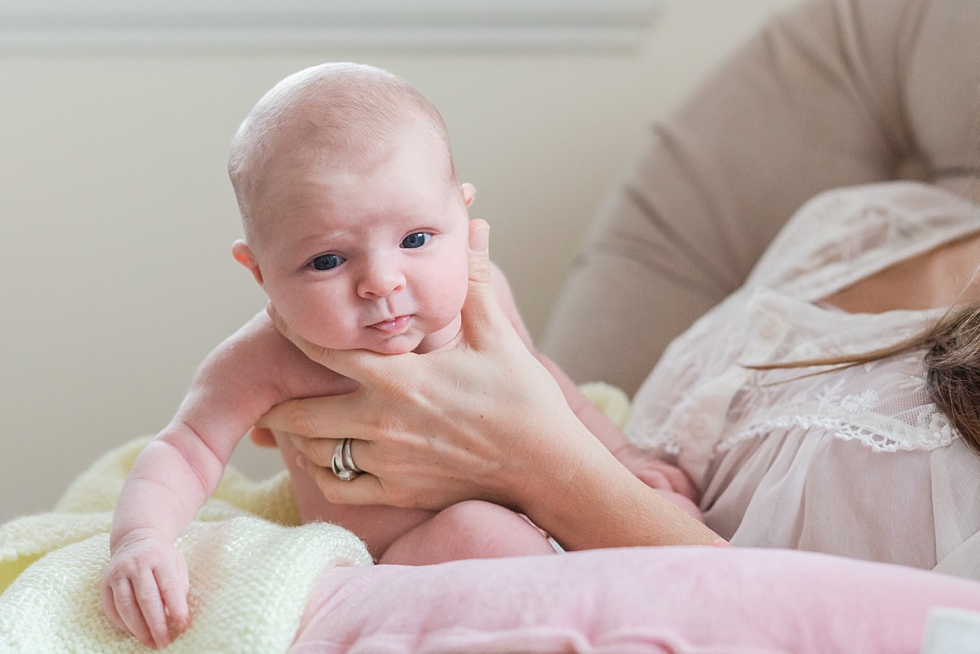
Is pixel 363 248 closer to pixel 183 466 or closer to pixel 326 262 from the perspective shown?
pixel 326 262

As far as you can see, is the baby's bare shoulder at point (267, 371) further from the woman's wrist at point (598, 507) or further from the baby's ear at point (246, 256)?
the woman's wrist at point (598, 507)

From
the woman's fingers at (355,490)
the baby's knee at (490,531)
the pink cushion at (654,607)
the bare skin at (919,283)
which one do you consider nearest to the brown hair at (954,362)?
the bare skin at (919,283)

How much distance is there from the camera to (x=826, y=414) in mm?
859

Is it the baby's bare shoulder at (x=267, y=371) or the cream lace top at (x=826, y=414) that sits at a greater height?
the baby's bare shoulder at (x=267, y=371)

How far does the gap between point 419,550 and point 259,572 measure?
0.60 ft

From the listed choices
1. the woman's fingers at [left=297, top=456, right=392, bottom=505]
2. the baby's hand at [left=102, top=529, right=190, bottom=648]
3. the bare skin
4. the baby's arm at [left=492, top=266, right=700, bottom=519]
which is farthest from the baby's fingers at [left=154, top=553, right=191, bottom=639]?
the bare skin

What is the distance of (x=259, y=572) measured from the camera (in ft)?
2.09

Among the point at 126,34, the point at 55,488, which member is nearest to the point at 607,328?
the point at 126,34

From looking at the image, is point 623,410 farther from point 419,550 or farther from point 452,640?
point 452,640

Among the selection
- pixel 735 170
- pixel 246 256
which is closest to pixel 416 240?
pixel 246 256

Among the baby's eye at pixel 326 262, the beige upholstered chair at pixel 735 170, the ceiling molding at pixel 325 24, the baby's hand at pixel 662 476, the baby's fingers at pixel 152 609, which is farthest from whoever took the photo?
the ceiling molding at pixel 325 24

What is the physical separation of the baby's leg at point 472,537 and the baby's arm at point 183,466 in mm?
162

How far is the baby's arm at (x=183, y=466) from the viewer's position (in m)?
0.64

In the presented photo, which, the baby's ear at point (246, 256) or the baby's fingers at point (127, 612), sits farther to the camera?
the baby's ear at point (246, 256)
